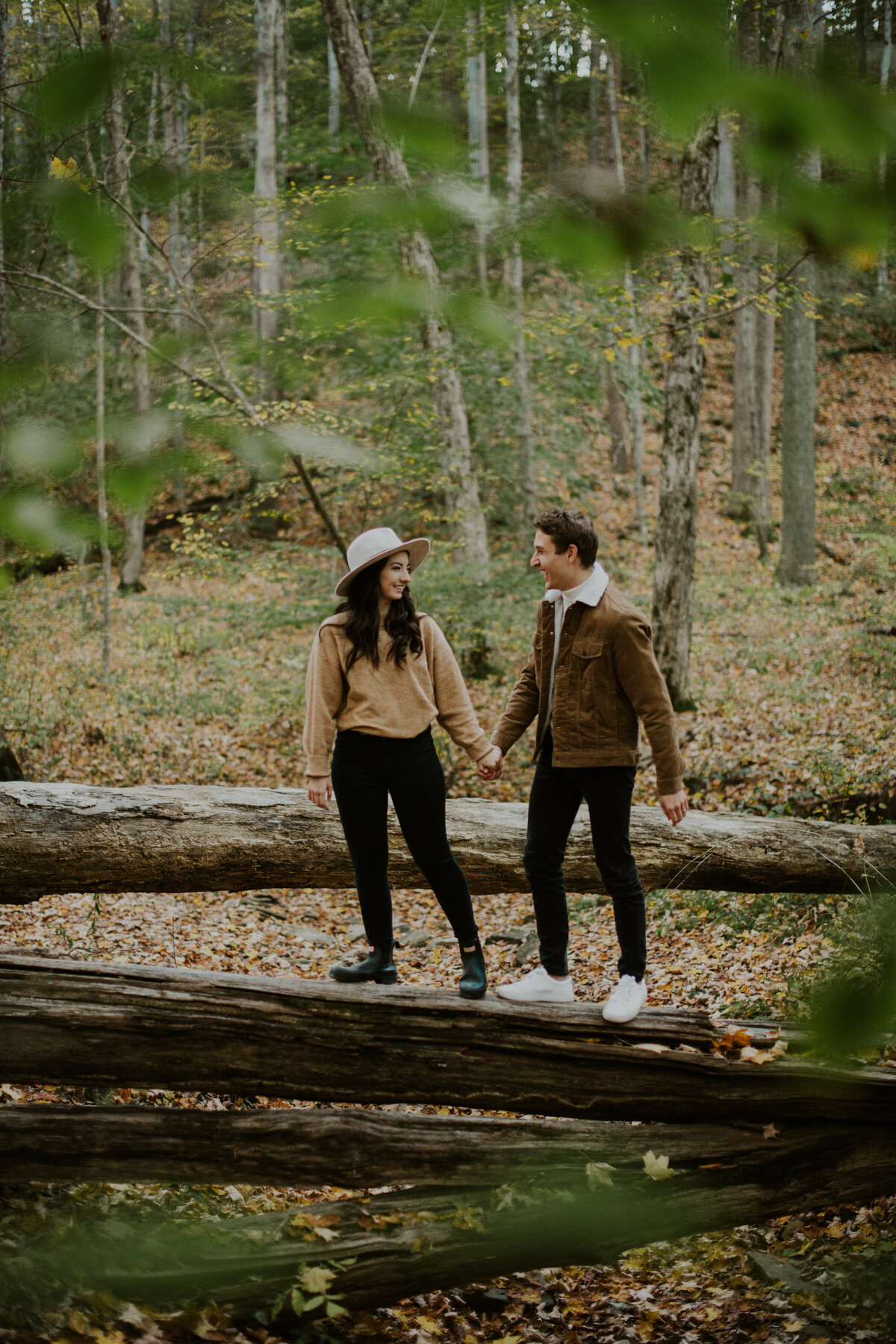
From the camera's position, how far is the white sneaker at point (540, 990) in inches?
164

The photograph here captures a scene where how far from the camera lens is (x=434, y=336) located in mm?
6895

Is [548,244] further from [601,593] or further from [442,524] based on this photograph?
[442,524]

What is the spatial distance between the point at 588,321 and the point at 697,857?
20.0ft

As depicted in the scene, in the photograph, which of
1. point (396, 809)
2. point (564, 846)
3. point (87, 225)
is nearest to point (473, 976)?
point (564, 846)

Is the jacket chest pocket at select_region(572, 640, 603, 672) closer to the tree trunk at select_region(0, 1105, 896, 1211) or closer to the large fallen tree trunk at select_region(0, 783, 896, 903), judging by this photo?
the large fallen tree trunk at select_region(0, 783, 896, 903)

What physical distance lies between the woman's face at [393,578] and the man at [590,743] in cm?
61

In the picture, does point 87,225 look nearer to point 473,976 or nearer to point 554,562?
point 554,562

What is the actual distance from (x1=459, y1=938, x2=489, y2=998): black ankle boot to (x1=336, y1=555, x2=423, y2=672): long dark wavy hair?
1.35 m

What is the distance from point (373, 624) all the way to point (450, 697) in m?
0.50

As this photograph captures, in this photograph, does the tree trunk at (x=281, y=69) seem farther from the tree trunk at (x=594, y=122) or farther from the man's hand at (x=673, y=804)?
the man's hand at (x=673, y=804)

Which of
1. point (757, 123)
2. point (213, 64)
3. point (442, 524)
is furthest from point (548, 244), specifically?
point (442, 524)

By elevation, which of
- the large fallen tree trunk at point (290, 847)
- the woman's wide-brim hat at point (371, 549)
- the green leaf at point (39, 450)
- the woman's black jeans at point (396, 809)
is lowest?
→ the large fallen tree trunk at point (290, 847)

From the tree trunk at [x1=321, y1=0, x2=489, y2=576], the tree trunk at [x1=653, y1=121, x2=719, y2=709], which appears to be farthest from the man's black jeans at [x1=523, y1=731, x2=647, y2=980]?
the tree trunk at [x1=653, y1=121, x2=719, y2=709]

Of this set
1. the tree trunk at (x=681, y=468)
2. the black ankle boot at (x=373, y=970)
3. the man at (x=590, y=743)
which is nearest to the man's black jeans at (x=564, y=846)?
the man at (x=590, y=743)
